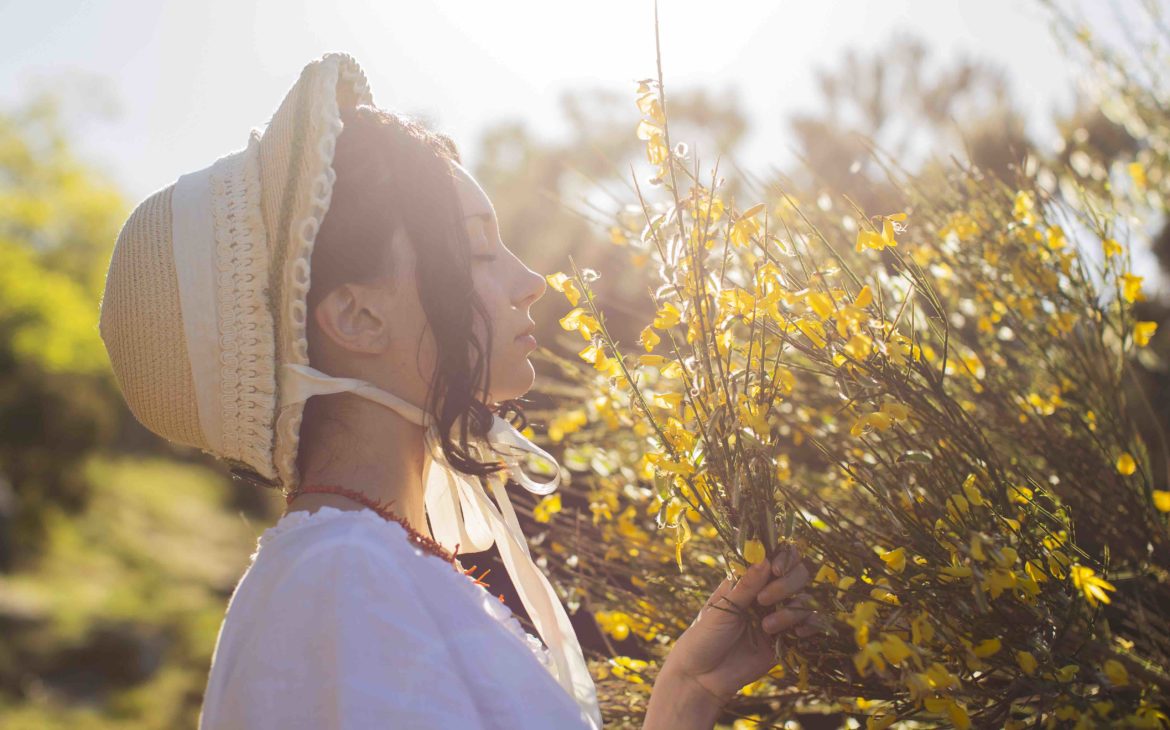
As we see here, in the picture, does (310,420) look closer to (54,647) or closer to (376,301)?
(376,301)

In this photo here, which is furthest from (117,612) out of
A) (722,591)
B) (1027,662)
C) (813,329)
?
(1027,662)

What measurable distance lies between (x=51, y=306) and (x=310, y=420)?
20205 millimetres

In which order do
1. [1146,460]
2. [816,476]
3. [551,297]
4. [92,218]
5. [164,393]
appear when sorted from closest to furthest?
[1146,460]
[164,393]
[816,476]
[551,297]
[92,218]

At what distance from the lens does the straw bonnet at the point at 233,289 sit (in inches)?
50.2

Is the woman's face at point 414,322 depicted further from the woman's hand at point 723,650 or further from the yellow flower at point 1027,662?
the yellow flower at point 1027,662

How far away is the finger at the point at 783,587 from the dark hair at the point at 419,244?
50 centimetres

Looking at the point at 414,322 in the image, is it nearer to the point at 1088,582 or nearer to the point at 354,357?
the point at 354,357

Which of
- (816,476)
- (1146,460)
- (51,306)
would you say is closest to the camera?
(1146,460)

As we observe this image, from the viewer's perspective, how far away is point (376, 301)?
1.29 metres

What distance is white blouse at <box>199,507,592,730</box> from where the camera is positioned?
3.34 feet

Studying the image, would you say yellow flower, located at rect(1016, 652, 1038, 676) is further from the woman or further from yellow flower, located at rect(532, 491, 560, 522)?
yellow flower, located at rect(532, 491, 560, 522)

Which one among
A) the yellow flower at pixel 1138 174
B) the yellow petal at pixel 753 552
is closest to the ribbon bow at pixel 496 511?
the yellow petal at pixel 753 552

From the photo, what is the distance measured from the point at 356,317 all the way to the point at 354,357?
0.20ft

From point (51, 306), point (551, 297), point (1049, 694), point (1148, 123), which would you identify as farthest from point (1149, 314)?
point (51, 306)
